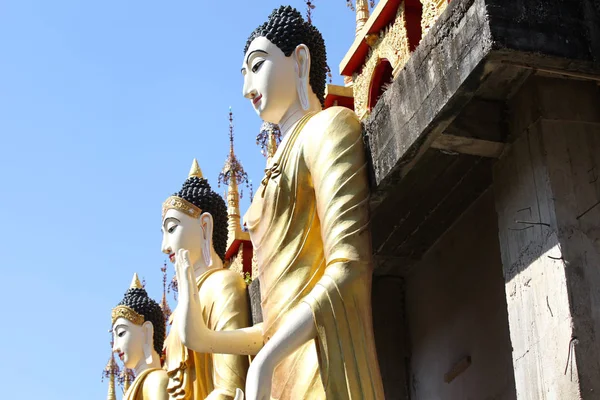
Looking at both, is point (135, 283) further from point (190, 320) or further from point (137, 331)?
point (190, 320)

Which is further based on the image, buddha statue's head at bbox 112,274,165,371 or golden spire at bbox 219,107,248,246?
golden spire at bbox 219,107,248,246

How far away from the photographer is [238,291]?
22.2 feet

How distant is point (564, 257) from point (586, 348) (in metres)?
0.34

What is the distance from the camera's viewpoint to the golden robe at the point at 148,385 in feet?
26.9

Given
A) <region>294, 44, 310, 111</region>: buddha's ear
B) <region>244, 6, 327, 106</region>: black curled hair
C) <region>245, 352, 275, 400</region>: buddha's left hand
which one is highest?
<region>244, 6, 327, 106</region>: black curled hair

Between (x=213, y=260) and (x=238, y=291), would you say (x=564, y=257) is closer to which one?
(x=238, y=291)

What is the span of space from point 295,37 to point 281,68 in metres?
0.18

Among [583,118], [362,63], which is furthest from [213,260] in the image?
[362,63]

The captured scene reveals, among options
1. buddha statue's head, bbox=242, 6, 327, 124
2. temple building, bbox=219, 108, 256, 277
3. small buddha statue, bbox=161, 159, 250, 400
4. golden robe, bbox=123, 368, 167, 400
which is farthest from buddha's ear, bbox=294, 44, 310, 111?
temple building, bbox=219, 108, 256, 277

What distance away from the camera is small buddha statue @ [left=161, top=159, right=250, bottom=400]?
21.1 feet

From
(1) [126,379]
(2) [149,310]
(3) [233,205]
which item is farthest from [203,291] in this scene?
(3) [233,205]

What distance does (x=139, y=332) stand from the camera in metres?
8.88

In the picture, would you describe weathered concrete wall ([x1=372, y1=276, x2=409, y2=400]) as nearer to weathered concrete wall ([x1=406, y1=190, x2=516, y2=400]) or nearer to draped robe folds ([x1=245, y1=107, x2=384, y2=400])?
weathered concrete wall ([x1=406, y1=190, x2=516, y2=400])

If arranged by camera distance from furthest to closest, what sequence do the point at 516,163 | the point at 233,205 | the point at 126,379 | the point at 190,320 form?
the point at 233,205 < the point at 126,379 < the point at 190,320 < the point at 516,163
